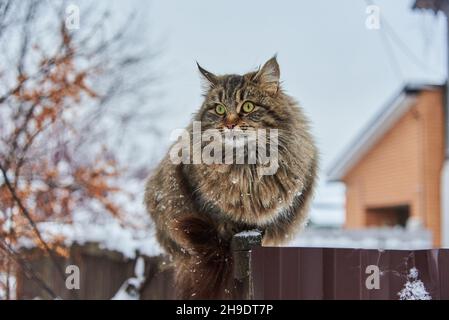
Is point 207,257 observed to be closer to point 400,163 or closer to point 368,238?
point 368,238

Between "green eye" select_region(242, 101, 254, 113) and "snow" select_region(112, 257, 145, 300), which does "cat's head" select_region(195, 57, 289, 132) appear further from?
"snow" select_region(112, 257, 145, 300)

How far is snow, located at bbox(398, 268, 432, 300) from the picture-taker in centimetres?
222

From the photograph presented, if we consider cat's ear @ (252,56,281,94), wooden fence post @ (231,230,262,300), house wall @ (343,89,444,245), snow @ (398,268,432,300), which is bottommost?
snow @ (398,268,432,300)

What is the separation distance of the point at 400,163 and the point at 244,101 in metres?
9.95

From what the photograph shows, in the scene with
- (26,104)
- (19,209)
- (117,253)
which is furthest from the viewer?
(117,253)

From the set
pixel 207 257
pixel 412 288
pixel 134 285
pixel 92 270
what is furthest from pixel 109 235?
pixel 412 288

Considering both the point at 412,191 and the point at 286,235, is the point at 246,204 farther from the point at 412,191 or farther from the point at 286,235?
the point at 412,191

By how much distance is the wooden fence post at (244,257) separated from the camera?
2.24 metres

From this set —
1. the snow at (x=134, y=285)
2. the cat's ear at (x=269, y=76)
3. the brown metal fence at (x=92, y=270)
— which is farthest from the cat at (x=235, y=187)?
the brown metal fence at (x=92, y=270)

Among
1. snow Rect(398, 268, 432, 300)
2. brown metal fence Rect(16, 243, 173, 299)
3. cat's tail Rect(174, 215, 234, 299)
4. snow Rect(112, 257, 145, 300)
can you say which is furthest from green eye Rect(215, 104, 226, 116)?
brown metal fence Rect(16, 243, 173, 299)

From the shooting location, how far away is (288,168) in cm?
239

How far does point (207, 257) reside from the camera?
2.44 meters
